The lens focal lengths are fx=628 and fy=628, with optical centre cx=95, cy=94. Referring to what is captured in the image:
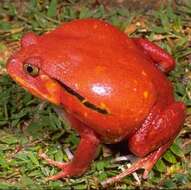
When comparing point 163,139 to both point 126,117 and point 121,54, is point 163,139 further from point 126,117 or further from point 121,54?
point 121,54

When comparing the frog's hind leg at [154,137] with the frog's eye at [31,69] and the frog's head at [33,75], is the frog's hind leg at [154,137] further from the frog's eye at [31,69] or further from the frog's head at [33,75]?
the frog's eye at [31,69]

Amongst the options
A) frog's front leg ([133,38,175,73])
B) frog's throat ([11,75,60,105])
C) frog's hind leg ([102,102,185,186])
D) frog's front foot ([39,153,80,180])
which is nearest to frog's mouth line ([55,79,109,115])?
frog's throat ([11,75,60,105])

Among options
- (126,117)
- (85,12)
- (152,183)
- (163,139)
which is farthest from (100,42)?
(85,12)

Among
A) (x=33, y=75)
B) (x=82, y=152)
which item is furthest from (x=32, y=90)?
(x=82, y=152)

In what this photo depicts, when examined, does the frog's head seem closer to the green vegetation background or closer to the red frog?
the red frog

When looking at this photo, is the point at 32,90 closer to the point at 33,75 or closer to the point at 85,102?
the point at 33,75

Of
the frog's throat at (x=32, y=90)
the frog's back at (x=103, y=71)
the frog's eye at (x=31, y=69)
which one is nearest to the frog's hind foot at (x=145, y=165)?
the frog's back at (x=103, y=71)
